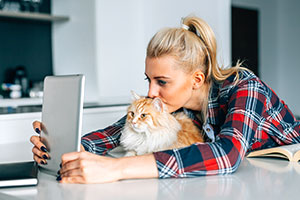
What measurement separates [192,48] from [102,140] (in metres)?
0.48

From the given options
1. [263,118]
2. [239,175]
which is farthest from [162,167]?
[263,118]

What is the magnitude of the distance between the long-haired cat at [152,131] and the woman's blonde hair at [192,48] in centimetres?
17

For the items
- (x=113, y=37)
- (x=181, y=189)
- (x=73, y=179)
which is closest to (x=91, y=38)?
(x=113, y=37)

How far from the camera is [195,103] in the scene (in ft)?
4.66

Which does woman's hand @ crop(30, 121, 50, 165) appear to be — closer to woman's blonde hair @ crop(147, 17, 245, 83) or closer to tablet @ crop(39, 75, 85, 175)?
tablet @ crop(39, 75, 85, 175)

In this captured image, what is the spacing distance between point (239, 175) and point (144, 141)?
13.0 inches

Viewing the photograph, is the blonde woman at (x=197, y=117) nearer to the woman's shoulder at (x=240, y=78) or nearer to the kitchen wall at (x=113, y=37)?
the woman's shoulder at (x=240, y=78)

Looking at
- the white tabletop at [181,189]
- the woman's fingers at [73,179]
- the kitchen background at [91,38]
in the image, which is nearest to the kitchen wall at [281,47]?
the kitchen background at [91,38]

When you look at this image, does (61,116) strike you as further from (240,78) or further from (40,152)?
(240,78)

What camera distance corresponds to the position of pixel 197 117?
4.82ft

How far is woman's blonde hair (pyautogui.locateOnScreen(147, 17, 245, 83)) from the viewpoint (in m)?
1.25

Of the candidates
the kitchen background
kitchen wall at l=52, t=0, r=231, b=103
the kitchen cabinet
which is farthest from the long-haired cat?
the kitchen cabinet

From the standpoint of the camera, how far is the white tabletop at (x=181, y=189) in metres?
0.80

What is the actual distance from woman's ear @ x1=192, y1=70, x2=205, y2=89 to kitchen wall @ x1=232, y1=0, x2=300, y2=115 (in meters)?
4.80
